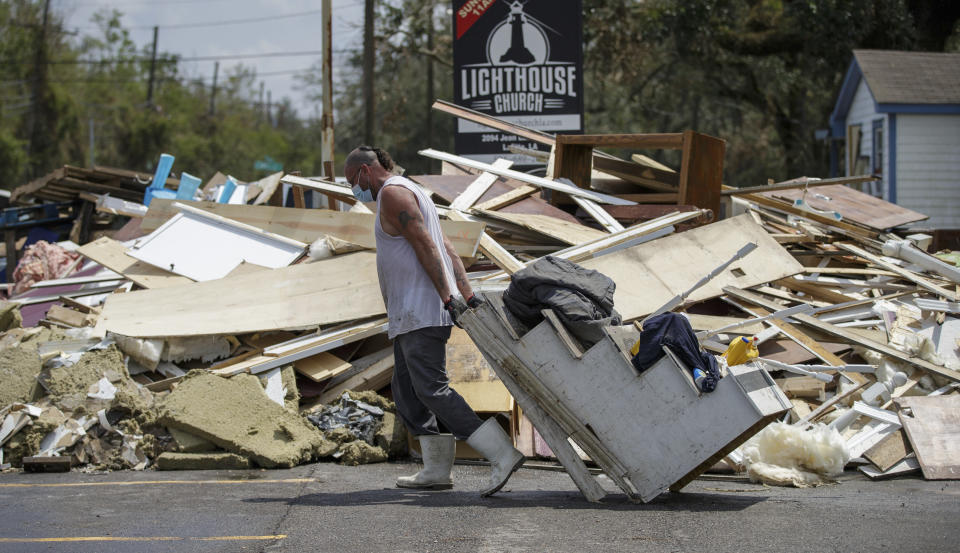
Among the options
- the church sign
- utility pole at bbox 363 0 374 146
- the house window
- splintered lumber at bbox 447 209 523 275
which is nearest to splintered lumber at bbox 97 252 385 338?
splintered lumber at bbox 447 209 523 275

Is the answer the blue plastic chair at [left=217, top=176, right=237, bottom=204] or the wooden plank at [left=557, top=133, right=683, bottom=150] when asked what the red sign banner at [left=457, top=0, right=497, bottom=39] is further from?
the wooden plank at [left=557, top=133, right=683, bottom=150]

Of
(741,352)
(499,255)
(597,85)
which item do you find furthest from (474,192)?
(597,85)

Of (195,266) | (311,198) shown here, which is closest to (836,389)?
(195,266)

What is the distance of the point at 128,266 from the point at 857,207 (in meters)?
7.46

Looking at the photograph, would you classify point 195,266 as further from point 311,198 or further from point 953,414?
point 953,414

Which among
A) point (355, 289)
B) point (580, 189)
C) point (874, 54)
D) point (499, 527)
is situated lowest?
point (499, 527)

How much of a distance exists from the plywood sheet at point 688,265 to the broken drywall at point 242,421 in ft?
7.86

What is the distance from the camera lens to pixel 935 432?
5758 millimetres

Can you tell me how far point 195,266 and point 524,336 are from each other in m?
4.12

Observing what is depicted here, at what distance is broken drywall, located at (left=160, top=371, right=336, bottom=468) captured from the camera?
19.3 ft

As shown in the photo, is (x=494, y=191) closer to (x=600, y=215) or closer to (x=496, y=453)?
(x=600, y=215)

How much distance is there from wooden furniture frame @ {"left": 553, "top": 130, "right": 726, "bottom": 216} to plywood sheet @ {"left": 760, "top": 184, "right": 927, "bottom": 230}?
1.53m

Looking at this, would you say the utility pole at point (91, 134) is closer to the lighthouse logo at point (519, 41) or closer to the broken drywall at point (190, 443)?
the lighthouse logo at point (519, 41)

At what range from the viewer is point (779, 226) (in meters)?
9.43
